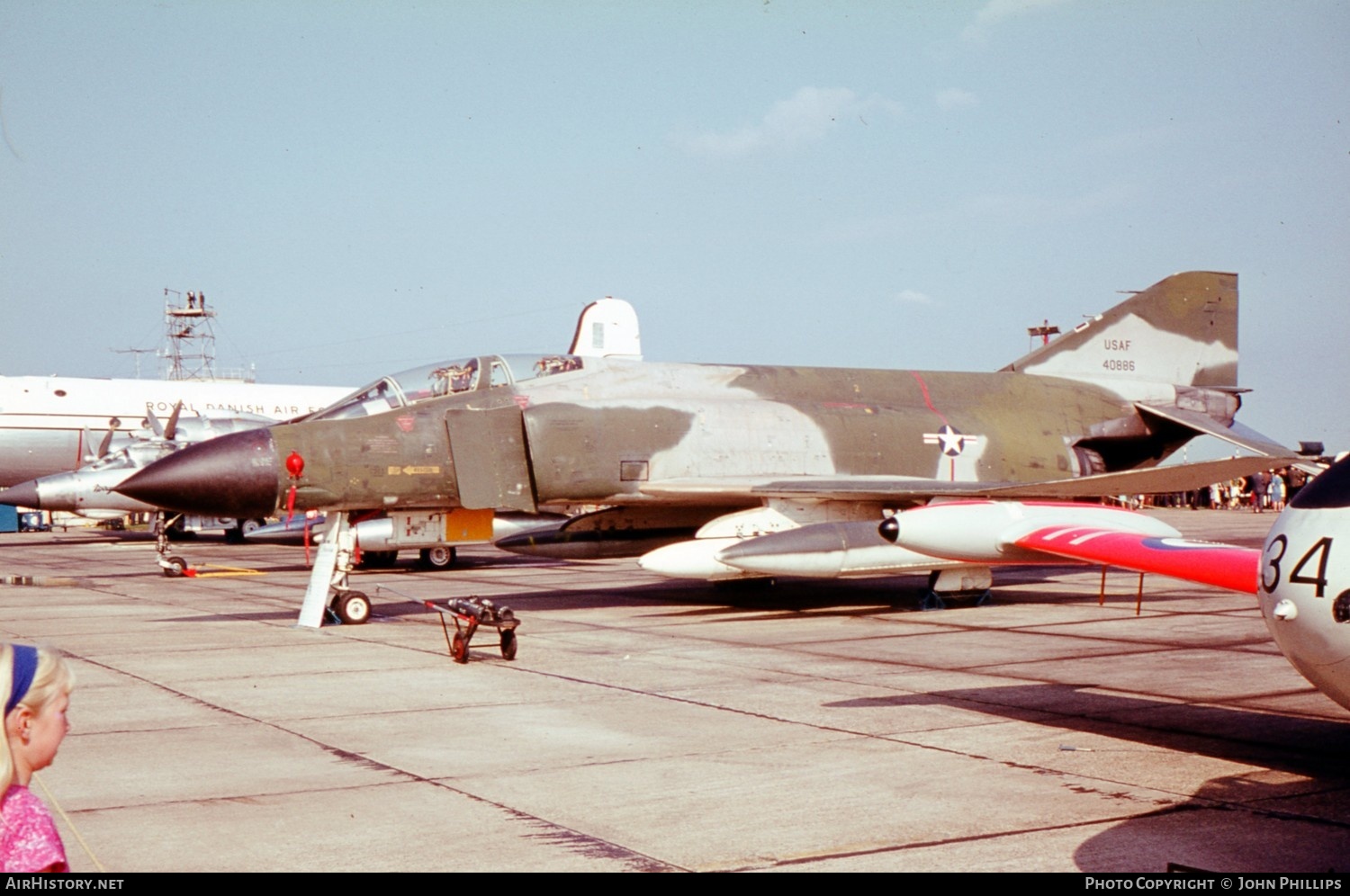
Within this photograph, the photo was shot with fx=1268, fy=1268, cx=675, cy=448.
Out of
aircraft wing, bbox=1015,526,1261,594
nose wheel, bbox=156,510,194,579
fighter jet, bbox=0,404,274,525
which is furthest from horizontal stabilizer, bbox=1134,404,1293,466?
fighter jet, bbox=0,404,274,525

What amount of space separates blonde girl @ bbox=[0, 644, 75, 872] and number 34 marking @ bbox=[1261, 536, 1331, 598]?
14.8 ft

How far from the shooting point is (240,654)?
11117 millimetres

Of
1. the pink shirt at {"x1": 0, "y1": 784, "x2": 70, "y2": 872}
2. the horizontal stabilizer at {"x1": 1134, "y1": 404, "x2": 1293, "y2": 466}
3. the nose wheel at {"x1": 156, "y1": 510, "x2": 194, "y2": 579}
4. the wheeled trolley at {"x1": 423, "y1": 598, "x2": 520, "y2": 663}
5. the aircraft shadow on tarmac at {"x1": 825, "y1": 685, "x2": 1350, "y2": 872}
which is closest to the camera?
the pink shirt at {"x1": 0, "y1": 784, "x2": 70, "y2": 872}

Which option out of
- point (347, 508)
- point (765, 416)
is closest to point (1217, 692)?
point (765, 416)

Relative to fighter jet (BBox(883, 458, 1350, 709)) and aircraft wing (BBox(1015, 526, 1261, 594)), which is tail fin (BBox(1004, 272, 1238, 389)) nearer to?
aircraft wing (BBox(1015, 526, 1261, 594))

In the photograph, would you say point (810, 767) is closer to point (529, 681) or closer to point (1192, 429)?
point (529, 681)

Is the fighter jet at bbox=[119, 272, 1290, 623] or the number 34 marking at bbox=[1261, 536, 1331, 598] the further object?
the fighter jet at bbox=[119, 272, 1290, 623]

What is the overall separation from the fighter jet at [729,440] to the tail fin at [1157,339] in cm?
3

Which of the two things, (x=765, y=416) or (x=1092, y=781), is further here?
(x=765, y=416)

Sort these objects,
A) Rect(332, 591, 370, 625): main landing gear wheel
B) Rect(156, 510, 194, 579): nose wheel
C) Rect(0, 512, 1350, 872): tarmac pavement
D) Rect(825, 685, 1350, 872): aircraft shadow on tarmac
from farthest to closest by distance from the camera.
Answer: Rect(156, 510, 194, 579): nose wheel → Rect(332, 591, 370, 625): main landing gear wheel → Rect(0, 512, 1350, 872): tarmac pavement → Rect(825, 685, 1350, 872): aircraft shadow on tarmac

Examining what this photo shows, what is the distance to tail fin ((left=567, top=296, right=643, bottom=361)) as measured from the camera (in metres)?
33.5

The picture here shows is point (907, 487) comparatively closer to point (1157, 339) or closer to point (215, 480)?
point (1157, 339)

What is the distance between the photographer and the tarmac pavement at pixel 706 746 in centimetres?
512

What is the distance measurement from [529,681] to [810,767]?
11.4 feet
